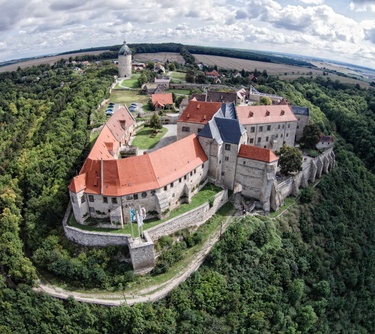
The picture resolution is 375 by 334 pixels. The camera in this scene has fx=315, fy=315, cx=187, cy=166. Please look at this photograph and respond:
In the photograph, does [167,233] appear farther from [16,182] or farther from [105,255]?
[16,182]

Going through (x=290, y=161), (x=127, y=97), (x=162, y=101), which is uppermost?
(x=162, y=101)

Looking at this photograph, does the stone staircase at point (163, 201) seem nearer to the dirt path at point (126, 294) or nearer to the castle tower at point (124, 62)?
the dirt path at point (126, 294)

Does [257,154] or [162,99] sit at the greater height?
[162,99]

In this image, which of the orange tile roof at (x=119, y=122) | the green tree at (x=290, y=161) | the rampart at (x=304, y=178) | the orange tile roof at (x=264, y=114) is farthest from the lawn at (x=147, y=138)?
the rampart at (x=304, y=178)

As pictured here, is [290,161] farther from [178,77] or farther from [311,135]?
[178,77]

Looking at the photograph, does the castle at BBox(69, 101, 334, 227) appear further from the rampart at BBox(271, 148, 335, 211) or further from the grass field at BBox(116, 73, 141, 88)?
the grass field at BBox(116, 73, 141, 88)

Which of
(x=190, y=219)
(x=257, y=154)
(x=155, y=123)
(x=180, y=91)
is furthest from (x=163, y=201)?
(x=180, y=91)

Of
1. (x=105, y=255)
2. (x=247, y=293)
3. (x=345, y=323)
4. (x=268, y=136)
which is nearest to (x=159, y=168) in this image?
(x=105, y=255)
